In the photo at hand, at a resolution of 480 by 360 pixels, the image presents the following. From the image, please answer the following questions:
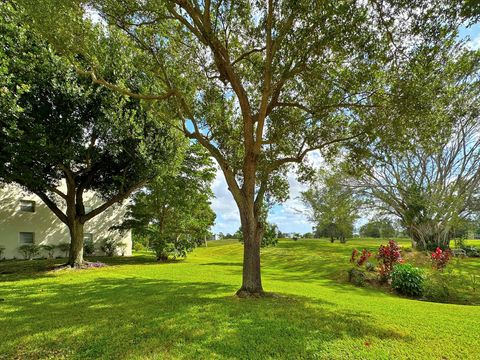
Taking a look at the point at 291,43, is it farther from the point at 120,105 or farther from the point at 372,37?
the point at 120,105

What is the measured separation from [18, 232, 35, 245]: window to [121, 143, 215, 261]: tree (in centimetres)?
733

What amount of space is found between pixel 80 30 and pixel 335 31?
6.49 metres

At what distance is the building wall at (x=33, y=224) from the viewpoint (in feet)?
74.7

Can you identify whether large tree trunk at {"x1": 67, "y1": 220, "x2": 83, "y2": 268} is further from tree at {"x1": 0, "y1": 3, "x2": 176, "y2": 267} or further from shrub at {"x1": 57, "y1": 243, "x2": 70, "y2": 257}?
shrub at {"x1": 57, "y1": 243, "x2": 70, "y2": 257}

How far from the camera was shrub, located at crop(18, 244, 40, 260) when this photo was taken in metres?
22.8

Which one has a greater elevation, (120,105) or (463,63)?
(120,105)

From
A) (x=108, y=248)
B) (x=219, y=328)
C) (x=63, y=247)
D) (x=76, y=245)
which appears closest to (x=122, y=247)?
(x=108, y=248)

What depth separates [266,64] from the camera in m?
7.79

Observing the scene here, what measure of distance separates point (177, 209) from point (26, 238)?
1258 centimetres

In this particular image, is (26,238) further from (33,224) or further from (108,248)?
(108,248)

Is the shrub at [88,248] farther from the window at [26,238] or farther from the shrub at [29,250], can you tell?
the window at [26,238]

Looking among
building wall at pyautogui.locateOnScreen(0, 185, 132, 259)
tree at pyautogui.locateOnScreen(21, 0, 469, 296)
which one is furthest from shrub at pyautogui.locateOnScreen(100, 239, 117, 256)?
tree at pyautogui.locateOnScreen(21, 0, 469, 296)

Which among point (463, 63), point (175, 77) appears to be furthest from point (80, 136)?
point (463, 63)

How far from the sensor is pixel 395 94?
27.0 feet
